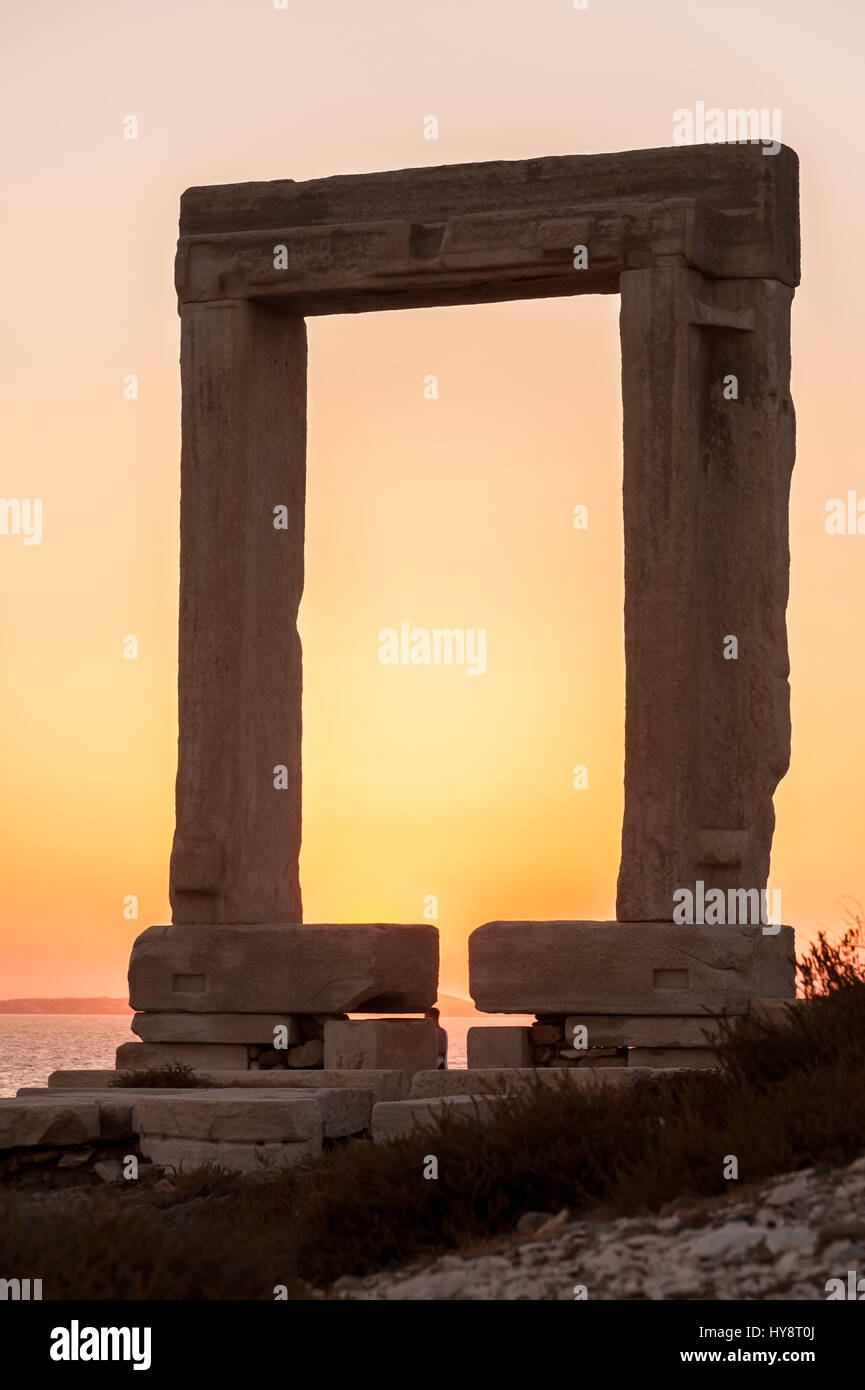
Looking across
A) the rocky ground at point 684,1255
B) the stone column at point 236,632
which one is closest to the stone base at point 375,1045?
the stone column at point 236,632

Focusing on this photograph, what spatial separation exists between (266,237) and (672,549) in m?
3.43

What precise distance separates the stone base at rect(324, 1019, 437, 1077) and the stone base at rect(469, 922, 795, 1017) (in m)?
0.71

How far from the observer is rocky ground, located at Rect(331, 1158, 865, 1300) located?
6555 mm

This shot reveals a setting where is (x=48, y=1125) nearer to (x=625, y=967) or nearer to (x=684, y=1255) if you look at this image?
(x=625, y=967)

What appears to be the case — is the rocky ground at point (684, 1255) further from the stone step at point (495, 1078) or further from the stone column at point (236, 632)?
the stone column at point (236, 632)

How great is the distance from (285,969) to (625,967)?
215 centimetres

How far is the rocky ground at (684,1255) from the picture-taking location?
258 inches

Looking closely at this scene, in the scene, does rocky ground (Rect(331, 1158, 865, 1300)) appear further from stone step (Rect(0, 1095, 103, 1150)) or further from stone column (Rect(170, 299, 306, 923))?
stone column (Rect(170, 299, 306, 923))

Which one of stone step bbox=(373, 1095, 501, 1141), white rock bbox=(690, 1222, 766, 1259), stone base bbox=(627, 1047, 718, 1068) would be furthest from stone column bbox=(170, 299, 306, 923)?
white rock bbox=(690, 1222, 766, 1259)

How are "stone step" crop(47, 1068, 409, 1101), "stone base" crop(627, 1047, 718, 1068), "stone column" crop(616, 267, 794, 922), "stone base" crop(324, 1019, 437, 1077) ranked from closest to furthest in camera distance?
"stone step" crop(47, 1068, 409, 1101) → "stone base" crop(627, 1047, 718, 1068) → "stone column" crop(616, 267, 794, 922) → "stone base" crop(324, 1019, 437, 1077)

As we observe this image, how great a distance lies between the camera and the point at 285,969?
12.8 m

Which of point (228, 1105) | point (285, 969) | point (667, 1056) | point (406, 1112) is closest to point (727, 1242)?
point (406, 1112)
